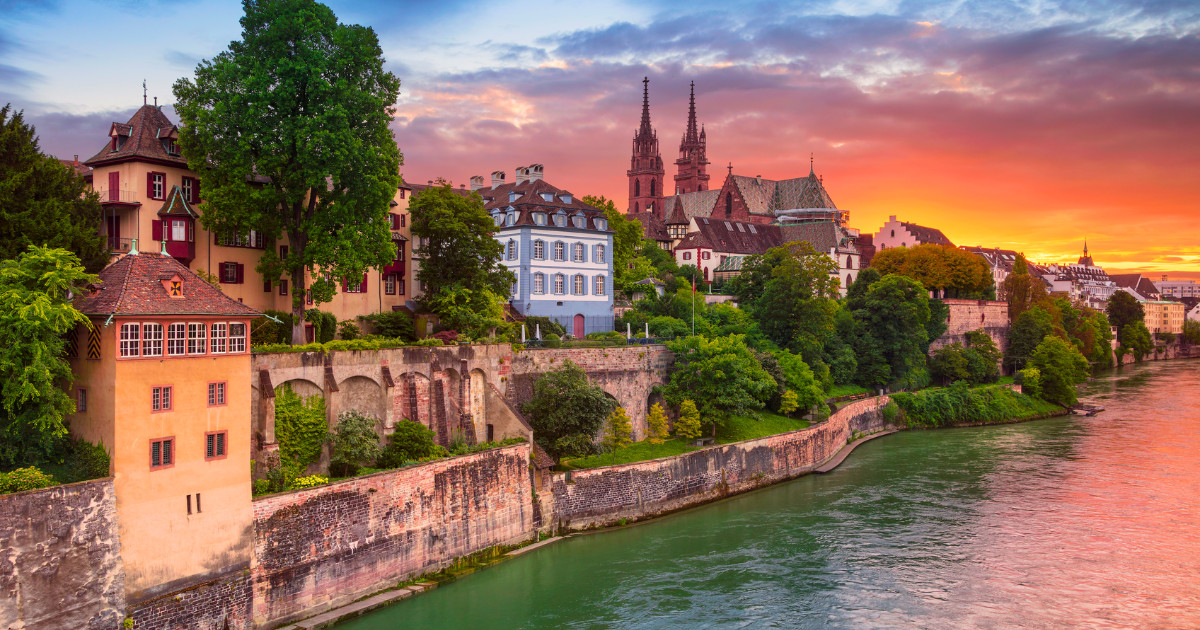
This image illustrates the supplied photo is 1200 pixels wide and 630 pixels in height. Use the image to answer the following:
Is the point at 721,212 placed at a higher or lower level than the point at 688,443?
higher

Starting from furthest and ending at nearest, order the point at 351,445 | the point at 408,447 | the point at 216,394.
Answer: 1. the point at 408,447
2. the point at 351,445
3. the point at 216,394

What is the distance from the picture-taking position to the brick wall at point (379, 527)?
25078mm

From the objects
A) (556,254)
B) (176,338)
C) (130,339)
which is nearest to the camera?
(130,339)

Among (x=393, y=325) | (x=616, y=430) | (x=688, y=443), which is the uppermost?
(x=393, y=325)

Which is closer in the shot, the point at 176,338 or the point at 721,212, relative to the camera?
the point at 176,338

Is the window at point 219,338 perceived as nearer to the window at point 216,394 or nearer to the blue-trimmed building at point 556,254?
the window at point 216,394

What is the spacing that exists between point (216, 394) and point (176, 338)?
1929mm

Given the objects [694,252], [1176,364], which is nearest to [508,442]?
[694,252]

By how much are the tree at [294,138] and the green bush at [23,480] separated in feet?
44.0

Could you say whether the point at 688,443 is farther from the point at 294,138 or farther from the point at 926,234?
the point at 926,234

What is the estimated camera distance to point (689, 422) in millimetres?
43375

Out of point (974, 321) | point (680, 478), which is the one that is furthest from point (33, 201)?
point (974, 321)

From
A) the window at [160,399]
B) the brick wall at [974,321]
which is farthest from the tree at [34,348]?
the brick wall at [974,321]

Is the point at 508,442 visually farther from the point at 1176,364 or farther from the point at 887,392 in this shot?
the point at 1176,364
